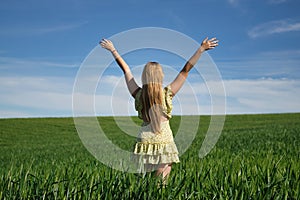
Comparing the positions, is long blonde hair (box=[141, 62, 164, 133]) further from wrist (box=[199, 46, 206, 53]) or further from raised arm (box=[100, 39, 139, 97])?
wrist (box=[199, 46, 206, 53])

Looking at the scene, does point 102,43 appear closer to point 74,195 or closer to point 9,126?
point 74,195

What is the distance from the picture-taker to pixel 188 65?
4.82 metres

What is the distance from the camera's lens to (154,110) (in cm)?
490

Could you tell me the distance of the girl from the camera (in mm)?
4797

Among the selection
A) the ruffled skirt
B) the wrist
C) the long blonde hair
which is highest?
the wrist

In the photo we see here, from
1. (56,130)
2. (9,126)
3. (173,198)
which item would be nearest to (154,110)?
(173,198)

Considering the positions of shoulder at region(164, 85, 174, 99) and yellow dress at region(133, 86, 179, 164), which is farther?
shoulder at region(164, 85, 174, 99)

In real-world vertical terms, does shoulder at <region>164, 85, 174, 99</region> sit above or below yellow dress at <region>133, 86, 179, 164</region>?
above

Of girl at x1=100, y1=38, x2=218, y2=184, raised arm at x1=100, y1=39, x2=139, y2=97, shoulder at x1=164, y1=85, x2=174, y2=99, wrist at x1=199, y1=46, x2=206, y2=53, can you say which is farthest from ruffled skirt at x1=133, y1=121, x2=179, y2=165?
wrist at x1=199, y1=46, x2=206, y2=53

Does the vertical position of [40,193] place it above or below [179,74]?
below

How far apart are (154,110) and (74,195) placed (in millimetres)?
1649

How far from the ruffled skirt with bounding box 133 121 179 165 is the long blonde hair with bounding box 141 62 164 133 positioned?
9 centimetres

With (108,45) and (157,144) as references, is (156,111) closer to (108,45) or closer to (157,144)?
(157,144)

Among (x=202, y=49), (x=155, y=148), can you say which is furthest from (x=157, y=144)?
(x=202, y=49)
